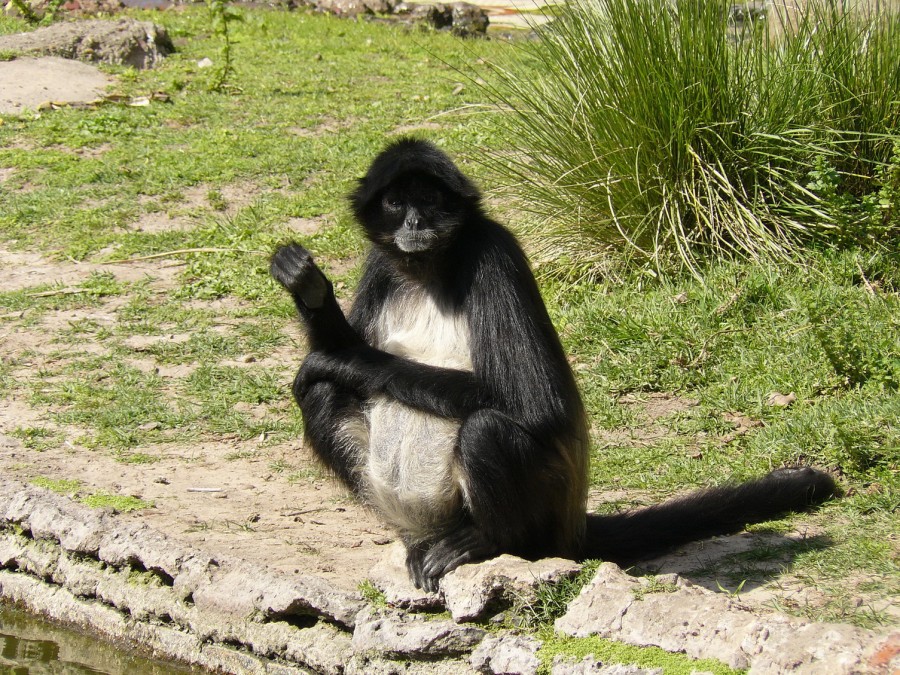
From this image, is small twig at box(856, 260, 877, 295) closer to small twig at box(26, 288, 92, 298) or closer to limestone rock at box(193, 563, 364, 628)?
limestone rock at box(193, 563, 364, 628)

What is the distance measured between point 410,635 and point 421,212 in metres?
1.82

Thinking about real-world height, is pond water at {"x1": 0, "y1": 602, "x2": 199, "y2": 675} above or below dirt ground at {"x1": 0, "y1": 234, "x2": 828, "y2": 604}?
below

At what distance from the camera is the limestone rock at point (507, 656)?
11.1 ft

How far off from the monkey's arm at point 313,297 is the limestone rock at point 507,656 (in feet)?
5.37

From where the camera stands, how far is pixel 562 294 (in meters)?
7.57

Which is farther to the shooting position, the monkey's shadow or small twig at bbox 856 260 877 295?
small twig at bbox 856 260 877 295

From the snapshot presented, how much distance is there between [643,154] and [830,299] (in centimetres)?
169

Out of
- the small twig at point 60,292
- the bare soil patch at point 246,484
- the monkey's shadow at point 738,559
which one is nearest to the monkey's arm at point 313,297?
the bare soil patch at point 246,484

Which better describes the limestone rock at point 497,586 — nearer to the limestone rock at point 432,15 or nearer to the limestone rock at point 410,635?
the limestone rock at point 410,635

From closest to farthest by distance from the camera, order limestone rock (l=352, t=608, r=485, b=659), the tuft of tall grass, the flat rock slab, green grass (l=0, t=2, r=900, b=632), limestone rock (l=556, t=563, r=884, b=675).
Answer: limestone rock (l=556, t=563, r=884, b=675) → limestone rock (l=352, t=608, r=485, b=659) → green grass (l=0, t=2, r=900, b=632) → the tuft of tall grass → the flat rock slab

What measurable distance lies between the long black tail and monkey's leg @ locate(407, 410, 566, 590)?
1.43 feet

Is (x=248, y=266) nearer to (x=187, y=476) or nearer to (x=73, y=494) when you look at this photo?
(x=187, y=476)

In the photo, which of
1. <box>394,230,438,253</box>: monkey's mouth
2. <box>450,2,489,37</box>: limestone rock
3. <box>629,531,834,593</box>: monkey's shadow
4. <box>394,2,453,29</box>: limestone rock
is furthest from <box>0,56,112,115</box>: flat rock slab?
<box>629,531,834,593</box>: monkey's shadow

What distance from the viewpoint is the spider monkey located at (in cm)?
416
